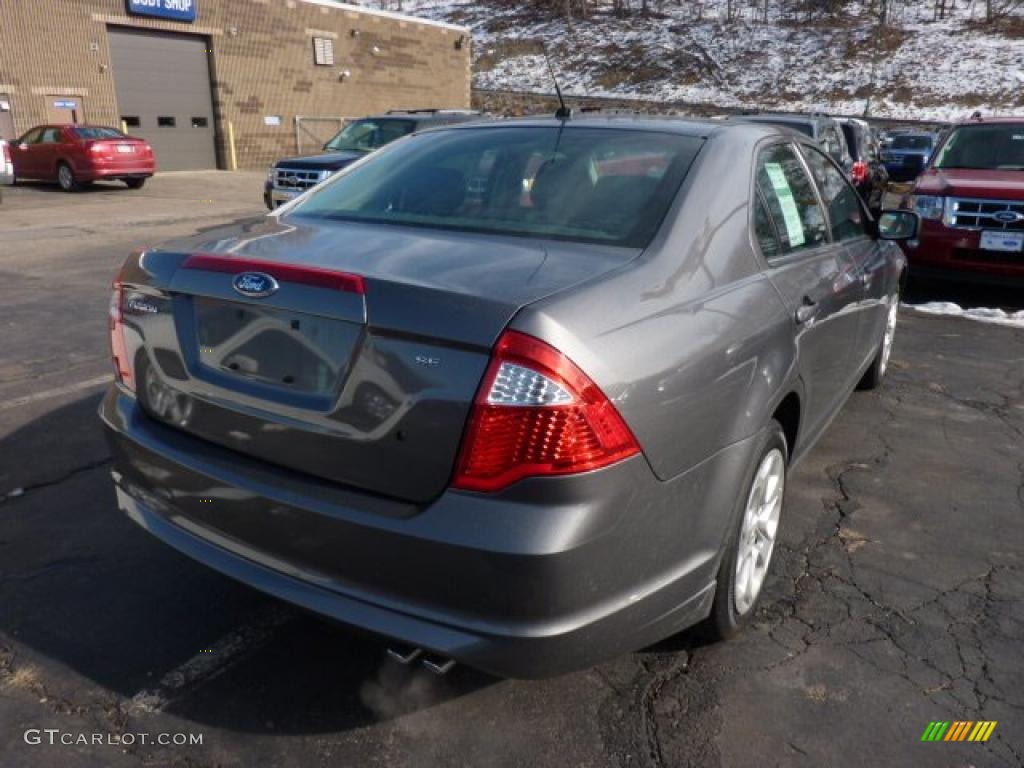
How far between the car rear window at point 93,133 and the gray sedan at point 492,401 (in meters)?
18.7

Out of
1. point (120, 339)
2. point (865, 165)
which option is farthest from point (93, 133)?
point (120, 339)

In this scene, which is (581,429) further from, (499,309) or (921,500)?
(921,500)

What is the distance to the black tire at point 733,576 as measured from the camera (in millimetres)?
2479

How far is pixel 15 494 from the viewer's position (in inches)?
145

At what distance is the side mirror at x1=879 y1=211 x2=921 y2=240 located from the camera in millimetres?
4363

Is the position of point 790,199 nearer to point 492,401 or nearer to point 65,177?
point 492,401

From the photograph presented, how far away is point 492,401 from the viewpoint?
1.89 metres

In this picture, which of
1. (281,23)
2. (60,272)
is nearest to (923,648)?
(60,272)

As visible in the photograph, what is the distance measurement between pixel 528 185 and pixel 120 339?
1.44 m

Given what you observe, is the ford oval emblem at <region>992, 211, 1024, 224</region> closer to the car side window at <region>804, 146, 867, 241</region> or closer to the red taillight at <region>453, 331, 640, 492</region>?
the car side window at <region>804, 146, 867, 241</region>
